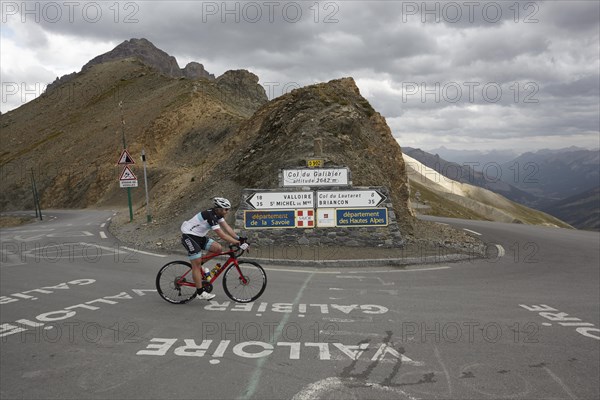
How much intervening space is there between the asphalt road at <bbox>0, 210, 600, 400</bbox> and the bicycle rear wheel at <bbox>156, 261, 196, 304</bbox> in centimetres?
20

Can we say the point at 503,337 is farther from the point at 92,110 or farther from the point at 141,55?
the point at 141,55

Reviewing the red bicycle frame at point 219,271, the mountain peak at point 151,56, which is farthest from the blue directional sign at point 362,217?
the mountain peak at point 151,56

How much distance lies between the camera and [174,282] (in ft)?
24.2

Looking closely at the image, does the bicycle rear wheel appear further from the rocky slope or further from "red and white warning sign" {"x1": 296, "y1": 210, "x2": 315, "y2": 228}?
the rocky slope

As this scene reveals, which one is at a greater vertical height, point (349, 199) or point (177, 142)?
point (177, 142)

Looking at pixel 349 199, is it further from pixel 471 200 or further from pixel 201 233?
pixel 471 200

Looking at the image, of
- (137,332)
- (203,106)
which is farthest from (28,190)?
(137,332)

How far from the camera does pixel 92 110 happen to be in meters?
70.4

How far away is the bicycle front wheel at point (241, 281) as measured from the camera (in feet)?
24.7

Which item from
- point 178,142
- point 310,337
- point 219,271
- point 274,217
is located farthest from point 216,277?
point 178,142

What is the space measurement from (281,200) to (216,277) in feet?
18.7

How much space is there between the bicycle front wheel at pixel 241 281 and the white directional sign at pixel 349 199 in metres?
5.55

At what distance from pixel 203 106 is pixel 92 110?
102 feet

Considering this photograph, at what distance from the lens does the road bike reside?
7395 millimetres
